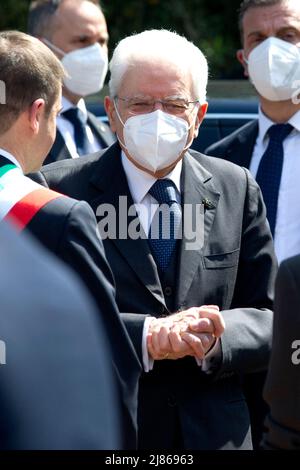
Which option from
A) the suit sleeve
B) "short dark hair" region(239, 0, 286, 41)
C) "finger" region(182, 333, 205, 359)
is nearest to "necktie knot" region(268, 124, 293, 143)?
"short dark hair" region(239, 0, 286, 41)

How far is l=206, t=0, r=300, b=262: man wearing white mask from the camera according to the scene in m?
4.82

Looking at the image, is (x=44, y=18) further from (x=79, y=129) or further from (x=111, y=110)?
(x=111, y=110)

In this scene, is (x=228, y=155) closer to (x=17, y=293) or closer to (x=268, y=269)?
(x=268, y=269)

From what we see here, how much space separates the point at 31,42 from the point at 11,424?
1383mm

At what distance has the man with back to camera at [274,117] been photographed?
15.8 ft

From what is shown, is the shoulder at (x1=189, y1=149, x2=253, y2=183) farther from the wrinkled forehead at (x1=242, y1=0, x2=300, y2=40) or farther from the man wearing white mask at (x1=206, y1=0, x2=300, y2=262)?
the wrinkled forehead at (x1=242, y1=0, x2=300, y2=40)

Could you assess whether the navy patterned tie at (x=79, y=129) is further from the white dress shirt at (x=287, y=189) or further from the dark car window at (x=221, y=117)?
the white dress shirt at (x=287, y=189)

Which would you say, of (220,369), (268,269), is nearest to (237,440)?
(220,369)

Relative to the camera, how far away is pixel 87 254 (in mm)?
2969

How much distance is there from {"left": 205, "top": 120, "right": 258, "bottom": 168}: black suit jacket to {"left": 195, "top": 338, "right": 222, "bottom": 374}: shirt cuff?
4.86 ft

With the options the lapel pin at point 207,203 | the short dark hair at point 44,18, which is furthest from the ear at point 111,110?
the short dark hair at point 44,18

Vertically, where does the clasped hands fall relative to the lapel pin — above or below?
below

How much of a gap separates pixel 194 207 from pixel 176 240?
0.13 meters

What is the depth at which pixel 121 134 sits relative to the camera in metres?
4.00
